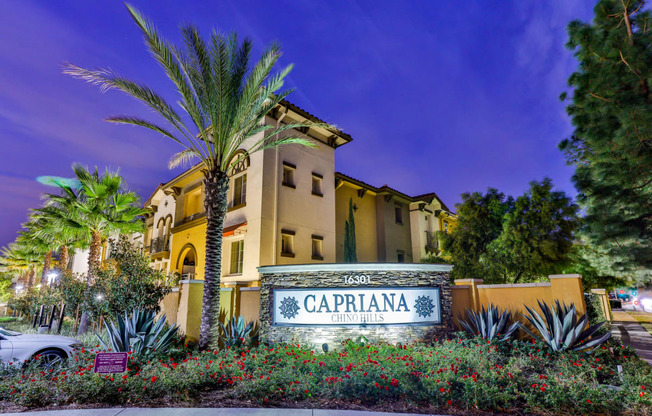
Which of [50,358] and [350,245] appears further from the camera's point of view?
[350,245]

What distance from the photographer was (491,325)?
9.07 meters

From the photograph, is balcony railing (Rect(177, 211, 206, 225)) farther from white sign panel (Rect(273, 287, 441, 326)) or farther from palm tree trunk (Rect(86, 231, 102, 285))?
white sign panel (Rect(273, 287, 441, 326))

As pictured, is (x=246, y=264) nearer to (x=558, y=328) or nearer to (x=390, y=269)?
(x=390, y=269)

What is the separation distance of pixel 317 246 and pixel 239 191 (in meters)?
5.25

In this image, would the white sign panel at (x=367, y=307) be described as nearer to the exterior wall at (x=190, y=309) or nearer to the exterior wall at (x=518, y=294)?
the exterior wall at (x=518, y=294)

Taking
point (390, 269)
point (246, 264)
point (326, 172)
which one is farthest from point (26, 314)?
point (390, 269)

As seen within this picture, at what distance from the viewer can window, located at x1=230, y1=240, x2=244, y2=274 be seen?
60.8 feet

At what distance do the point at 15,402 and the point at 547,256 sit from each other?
20302 mm

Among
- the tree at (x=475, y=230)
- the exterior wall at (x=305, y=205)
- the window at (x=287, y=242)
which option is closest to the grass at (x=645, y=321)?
the tree at (x=475, y=230)

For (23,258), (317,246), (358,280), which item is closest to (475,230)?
(317,246)

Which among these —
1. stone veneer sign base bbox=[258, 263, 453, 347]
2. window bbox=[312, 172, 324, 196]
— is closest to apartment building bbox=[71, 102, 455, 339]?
window bbox=[312, 172, 324, 196]

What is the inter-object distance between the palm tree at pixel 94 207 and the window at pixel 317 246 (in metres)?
10.3

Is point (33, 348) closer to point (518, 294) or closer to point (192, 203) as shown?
point (518, 294)

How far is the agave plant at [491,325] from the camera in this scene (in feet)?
→ 29.0
